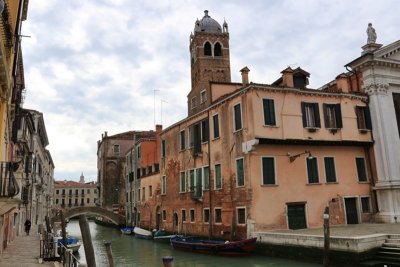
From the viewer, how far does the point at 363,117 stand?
1875 cm

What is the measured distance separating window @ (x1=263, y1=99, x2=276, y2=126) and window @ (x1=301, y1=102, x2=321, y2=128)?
1.63 m

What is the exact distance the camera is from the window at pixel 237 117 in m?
16.7

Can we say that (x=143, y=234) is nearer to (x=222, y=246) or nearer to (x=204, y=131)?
(x=204, y=131)

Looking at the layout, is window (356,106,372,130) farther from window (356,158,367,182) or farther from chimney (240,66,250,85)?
chimney (240,66,250,85)

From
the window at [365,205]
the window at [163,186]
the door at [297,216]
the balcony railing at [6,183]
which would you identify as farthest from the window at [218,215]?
the balcony railing at [6,183]

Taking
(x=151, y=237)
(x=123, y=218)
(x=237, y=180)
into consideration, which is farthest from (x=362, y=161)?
(x=123, y=218)

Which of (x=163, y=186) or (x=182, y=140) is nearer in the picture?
(x=182, y=140)

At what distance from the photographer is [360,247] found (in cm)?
1118

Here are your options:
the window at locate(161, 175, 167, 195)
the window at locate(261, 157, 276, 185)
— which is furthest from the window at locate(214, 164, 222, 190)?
the window at locate(161, 175, 167, 195)

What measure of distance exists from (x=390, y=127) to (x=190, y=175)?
10430 millimetres

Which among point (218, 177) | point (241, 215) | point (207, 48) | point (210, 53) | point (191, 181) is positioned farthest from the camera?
point (207, 48)

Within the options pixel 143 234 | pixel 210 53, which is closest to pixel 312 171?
pixel 143 234

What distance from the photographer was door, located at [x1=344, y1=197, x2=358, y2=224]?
1719 cm

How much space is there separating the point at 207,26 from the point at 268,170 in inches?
1187
